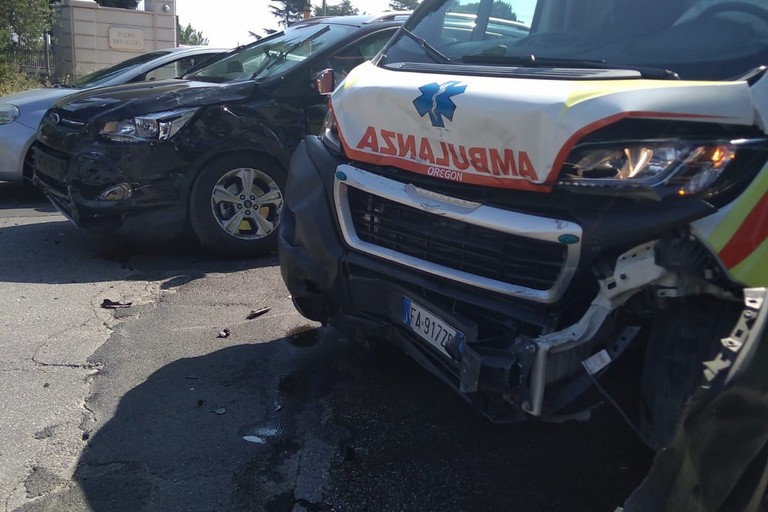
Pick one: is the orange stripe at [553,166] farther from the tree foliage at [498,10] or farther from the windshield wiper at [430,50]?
the tree foliage at [498,10]

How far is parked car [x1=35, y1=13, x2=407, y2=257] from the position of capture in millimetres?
5723

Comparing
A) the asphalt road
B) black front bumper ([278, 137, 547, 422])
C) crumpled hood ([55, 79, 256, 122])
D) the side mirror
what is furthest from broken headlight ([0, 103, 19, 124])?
black front bumper ([278, 137, 547, 422])

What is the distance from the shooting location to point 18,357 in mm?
4328

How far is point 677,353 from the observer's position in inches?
→ 102

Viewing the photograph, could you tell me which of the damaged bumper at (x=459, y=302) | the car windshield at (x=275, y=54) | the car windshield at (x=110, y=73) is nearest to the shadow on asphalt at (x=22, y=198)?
the car windshield at (x=110, y=73)

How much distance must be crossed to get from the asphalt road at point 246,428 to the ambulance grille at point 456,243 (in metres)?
0.49

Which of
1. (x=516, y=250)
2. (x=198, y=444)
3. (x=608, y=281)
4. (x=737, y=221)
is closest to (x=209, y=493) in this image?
(x=198, y=444)

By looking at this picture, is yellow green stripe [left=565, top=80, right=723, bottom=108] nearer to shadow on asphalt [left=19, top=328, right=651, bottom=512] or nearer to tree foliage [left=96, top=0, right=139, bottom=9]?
shadow on asphalt [left=19, top=328, right=651, bottom=512]

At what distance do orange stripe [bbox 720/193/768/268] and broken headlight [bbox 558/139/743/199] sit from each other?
158mm

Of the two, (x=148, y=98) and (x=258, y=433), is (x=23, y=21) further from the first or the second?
(x=258, y=433)

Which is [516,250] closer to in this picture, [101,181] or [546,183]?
[546,183]

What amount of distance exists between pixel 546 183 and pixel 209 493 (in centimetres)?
187

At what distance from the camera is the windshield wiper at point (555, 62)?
9.18ft

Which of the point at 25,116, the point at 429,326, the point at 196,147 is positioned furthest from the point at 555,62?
the point at 25,116
